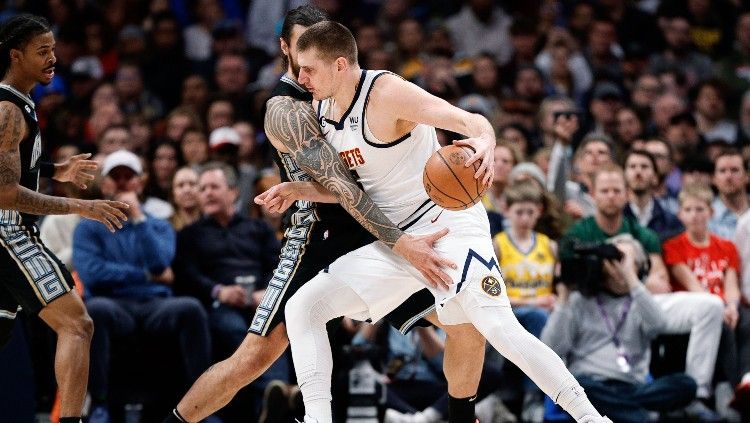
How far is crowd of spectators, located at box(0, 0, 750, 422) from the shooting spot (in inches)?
317

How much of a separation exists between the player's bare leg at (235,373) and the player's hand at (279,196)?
2.18ft

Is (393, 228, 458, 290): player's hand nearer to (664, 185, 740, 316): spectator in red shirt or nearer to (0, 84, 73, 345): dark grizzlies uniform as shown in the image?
(0, 84, 73, 345): dark grizzlies uniform

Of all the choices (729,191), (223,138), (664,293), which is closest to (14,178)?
(223,138)

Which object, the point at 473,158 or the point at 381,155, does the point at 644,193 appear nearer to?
the point at 381,155

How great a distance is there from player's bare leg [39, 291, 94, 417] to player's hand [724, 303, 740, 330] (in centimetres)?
460

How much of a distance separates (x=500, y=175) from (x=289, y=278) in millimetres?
3632

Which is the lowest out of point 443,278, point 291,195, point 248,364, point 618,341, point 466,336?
point 618,341

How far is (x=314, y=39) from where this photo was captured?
5629mm

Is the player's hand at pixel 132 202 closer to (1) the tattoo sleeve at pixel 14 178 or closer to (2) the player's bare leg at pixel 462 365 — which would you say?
(1) the tattoo sleeve at pixel 14 178

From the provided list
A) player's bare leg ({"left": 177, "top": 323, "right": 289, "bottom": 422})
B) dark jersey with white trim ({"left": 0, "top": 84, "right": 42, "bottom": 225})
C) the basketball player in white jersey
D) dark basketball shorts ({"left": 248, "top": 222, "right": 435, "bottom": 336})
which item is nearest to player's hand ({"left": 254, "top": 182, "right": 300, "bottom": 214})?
the basketball player in white jersey

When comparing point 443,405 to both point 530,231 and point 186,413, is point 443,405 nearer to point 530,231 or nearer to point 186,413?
point 530,231

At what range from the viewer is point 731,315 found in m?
8.44

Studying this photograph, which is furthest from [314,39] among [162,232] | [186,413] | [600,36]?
[600,36]

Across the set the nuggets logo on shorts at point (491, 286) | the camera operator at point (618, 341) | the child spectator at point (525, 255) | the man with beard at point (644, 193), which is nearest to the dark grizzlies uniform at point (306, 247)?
the nuggets logo on shorts at point (491, 286)
